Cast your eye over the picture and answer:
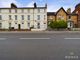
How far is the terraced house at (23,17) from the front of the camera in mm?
60969

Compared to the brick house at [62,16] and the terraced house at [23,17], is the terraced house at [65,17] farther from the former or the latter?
the terraced house at [23,17]

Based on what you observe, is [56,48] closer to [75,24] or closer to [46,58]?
[46,58]

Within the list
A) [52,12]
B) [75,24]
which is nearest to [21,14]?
[52,12]

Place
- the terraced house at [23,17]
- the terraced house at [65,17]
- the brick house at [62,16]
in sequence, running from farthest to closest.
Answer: the terraced house at [65,17] < the brick house at [62,16] < the terraced house at [23,17]

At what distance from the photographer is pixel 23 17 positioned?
6172 cm

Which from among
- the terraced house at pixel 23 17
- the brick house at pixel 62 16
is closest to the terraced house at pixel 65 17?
the brick house at pixel 62 16

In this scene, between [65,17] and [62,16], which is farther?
[65,17]

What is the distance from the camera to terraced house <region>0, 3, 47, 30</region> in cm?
6097

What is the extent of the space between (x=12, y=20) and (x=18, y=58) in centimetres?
5644

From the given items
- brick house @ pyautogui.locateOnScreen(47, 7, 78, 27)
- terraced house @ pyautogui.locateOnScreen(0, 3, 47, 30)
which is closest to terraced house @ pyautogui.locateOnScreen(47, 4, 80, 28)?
brick house @ pyautogui.locateOnScreen(47, 7, 78, 27)

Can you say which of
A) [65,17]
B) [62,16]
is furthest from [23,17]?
[65,17]

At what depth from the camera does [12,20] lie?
61.5 metres

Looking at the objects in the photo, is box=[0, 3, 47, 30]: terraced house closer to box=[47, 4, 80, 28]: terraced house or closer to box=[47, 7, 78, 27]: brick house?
box=[47, 7, 78, 27]: brick house

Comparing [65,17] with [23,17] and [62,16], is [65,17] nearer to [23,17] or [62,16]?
[62,16]
